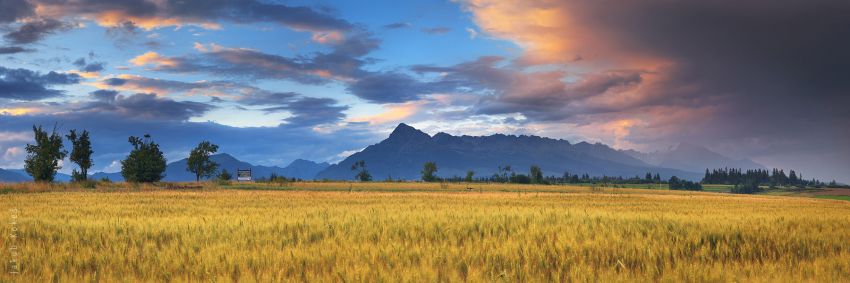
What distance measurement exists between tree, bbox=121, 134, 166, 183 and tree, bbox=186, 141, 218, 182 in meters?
33.7

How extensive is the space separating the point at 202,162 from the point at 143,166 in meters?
41.7

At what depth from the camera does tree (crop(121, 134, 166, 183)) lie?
85.4 metres

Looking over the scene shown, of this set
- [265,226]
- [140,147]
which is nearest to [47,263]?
[265,226]

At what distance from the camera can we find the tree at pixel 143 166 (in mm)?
85438

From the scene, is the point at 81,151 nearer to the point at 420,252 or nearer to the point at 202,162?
the point at 202,162

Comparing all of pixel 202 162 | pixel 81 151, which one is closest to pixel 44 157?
pixel 81 151

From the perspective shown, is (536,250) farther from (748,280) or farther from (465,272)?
(748,280)

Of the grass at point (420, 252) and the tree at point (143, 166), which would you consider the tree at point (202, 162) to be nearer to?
the tree at point (143, 166)

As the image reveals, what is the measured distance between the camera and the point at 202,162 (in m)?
127

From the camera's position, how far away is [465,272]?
9.22 metres

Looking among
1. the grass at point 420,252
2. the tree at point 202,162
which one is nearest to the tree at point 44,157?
the tree at point 202,162

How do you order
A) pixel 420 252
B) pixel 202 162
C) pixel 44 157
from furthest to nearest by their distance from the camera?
pixel 202 162 → pixel 44 157 → pixel 420 252

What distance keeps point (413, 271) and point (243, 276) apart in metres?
2.44

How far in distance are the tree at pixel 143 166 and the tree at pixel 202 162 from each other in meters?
33.7
